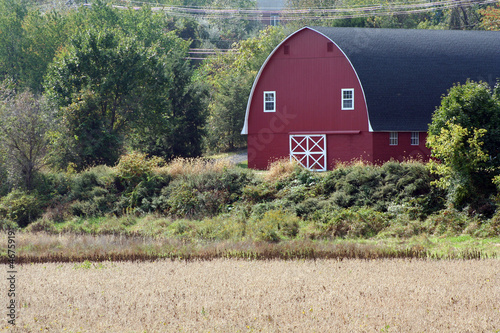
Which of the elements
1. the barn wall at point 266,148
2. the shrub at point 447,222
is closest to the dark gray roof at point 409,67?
the barn wall at point 266,148

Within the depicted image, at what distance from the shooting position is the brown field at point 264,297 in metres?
9.66

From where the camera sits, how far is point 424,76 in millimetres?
33031

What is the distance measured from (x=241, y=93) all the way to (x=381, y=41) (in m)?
16.5

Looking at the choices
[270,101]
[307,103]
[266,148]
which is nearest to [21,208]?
[266,148]

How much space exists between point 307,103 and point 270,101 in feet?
6.99

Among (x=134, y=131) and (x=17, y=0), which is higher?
(x=17, y=0)

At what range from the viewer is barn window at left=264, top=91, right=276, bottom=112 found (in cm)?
3478

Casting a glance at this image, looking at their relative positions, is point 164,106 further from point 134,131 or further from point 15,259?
point 15,259

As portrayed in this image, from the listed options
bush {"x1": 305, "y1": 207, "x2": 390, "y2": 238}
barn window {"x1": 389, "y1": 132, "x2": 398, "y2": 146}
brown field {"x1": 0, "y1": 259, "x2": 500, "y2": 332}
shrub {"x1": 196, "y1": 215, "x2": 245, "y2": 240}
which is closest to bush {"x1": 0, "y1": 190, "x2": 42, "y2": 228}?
shrub {"x1": 196, "y1": 215, "x2": 245, "y2": 240}

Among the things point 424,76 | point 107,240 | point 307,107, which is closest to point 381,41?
point 424,76

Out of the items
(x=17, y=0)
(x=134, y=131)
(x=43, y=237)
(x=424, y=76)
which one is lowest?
(x=43, y=237)

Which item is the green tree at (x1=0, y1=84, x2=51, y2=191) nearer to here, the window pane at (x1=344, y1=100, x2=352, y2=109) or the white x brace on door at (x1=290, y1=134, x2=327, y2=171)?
the white x brace on door at (x1=290, y1=134, x2=327, y2=171)

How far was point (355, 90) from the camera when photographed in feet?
109

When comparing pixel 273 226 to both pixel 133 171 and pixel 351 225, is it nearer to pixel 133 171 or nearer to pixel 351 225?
pixel 351 225
